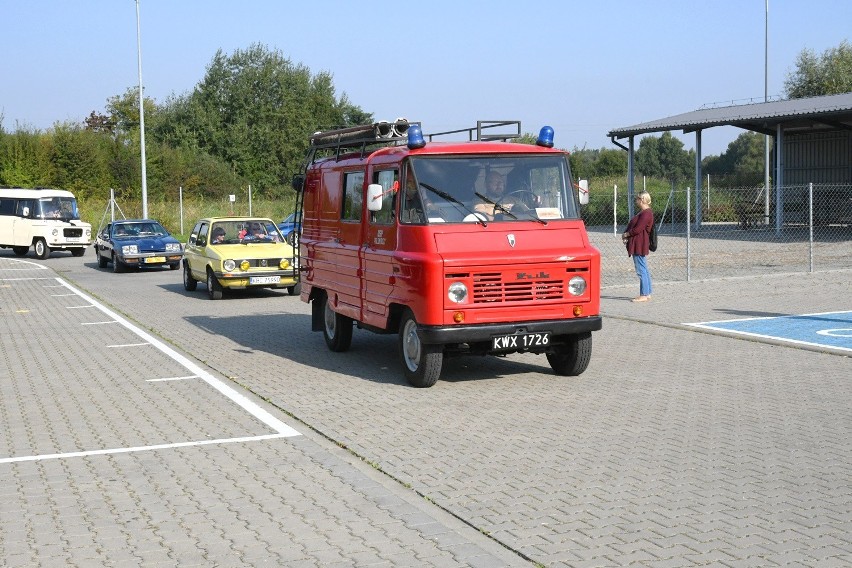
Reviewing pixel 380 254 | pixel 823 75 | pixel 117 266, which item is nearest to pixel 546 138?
pixel 380 254

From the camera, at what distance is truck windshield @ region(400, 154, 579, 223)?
1031 centimetres

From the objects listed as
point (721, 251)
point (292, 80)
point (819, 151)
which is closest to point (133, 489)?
point (721, 251)

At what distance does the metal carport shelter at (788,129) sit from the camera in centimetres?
3819

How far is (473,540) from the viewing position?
570 centimetres

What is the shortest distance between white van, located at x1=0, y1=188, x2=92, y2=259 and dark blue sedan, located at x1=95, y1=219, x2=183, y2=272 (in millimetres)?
7499

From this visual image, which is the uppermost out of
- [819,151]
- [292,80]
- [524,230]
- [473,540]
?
[292,80]

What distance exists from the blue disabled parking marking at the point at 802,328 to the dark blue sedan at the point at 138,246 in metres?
18.0

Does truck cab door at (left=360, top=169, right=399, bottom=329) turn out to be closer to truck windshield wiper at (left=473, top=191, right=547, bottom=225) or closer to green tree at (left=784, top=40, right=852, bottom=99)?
truck windshield wiper at (left=473, top=191, right=547, bottom=225)

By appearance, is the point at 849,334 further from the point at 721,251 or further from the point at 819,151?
the point at 819,151

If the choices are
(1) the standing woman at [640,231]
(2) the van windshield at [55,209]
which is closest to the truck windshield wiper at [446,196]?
(1) the standing woman at [640,231]

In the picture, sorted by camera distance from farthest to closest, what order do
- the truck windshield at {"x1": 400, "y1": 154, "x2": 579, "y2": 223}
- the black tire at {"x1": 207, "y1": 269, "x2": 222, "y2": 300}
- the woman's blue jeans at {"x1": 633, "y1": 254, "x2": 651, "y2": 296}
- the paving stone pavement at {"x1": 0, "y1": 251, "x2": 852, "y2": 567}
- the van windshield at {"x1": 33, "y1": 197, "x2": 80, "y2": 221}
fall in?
1. the van windshield at {"x1": 33, "y1": 197, "x2": 80, "y2": 221}
2. the black tire at {"x1": 207, "y1": 269, "x2": 222, "y2": 300}
3. the woman's blue jeans at {"x1": 633, "y1": 254, "x2": 651, "y2": 296}
4. the truck windshield at {"x1": 400, "y1": 154, "x2": 579, "y2": 223}
5. the paving stone pavement at {"x1": 0, "y1": 251, "x2": 852, "y2": 567}

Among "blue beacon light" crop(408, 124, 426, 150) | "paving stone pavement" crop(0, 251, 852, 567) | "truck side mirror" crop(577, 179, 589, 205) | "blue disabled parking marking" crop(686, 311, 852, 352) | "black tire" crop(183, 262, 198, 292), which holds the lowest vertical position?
"paving stone pavement" crop(0, 251, 852, 567)

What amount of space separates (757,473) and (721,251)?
79.0 ft

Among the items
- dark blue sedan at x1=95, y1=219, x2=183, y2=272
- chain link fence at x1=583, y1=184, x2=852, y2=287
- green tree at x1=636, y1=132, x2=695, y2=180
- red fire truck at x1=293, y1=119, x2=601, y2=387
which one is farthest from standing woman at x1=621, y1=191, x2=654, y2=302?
green tree at x1=636, y1=132, x2=695, y2=180
